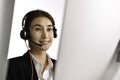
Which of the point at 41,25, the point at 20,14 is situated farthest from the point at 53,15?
the point at 20,14

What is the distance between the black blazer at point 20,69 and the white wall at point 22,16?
0.04 meters

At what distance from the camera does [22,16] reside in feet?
5.31

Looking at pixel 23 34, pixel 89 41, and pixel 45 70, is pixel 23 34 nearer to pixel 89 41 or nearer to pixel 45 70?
pixel 45 70

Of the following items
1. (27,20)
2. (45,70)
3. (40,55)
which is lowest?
(45,70)

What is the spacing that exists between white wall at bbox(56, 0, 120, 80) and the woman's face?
0.15 m

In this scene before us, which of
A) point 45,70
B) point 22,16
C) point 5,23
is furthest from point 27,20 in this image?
point 45,70

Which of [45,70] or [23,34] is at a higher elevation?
[23,34]

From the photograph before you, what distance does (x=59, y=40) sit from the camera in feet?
5.77

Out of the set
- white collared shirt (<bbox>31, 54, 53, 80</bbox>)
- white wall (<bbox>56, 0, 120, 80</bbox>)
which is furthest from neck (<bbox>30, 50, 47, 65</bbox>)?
white wall (<bbox>56, 0, 120, 80</bbox>)

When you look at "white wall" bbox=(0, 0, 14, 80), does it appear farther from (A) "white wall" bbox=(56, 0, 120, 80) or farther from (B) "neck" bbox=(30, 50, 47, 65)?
(A) "white wall" bbox=(56, 0, 120, 80)

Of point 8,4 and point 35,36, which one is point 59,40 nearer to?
point 35,36

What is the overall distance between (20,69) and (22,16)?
0.36 metres

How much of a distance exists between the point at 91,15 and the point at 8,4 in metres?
0.66

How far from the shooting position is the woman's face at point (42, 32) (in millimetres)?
1642
